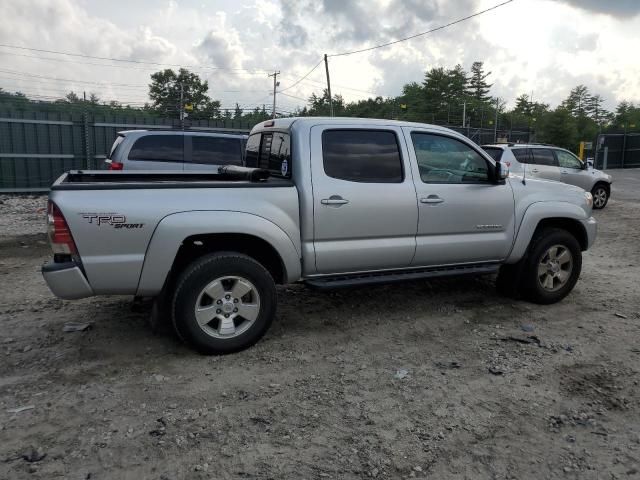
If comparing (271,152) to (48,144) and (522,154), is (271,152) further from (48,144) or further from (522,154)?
(48,144)

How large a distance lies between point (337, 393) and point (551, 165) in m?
11.3

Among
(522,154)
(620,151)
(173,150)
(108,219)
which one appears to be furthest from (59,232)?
(620,151)

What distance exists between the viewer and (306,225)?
14.6 feet

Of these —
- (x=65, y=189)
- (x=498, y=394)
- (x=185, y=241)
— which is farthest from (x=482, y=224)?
(x=65, y=189)

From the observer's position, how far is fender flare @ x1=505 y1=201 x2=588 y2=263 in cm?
541

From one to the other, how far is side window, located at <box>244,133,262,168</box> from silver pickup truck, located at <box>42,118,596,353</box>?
0.10 ft

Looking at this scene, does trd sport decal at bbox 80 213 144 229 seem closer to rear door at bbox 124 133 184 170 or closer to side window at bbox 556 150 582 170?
rear door at bbox 124 133 184 170

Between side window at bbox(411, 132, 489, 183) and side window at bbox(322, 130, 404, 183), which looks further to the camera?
side window at bbox(411, 132, 489, 183)

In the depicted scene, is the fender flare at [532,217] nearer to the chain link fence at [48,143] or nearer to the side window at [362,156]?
the side window at [362,156]

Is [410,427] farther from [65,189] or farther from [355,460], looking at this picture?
[65,189]

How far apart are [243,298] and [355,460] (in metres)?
1.74

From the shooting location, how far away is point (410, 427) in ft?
10.8

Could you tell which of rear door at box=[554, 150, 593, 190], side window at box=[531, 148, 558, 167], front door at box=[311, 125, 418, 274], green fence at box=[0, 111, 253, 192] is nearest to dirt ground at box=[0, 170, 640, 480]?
front door at box=[311, 125, 418, 274]

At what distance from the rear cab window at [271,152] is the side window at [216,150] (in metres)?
4.89
